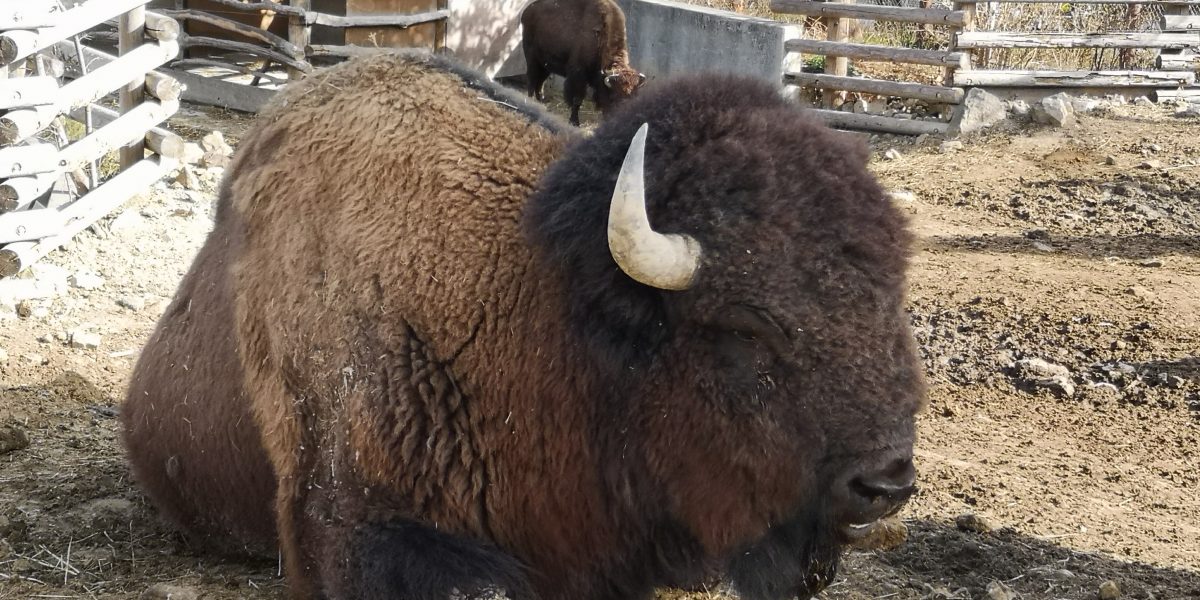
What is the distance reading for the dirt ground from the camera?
13.7 feet

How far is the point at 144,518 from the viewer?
176 inches

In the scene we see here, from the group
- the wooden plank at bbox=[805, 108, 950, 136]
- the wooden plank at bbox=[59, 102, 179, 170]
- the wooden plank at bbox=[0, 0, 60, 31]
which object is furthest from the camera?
the wooden plank at bbox=[805, 108, 950, 136]

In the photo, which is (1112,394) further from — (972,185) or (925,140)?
(925,140)

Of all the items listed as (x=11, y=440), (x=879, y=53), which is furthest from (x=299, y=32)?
(x=11, y=440)

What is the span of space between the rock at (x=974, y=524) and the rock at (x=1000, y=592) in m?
0.48

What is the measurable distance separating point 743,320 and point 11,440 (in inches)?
143

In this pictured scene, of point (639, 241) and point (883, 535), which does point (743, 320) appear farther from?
point (883, 535)

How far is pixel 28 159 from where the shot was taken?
22.0ft

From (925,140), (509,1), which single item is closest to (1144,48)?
(925,140)

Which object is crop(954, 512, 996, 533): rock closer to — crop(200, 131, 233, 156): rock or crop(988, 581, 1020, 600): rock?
crop(988, 581, 1020, 600): rock

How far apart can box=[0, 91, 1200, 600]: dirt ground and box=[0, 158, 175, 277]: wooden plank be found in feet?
0.49

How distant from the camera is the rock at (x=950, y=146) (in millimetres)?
12078

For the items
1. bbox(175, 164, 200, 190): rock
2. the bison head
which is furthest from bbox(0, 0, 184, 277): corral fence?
the bison head

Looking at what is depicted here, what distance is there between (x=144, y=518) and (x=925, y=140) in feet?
33.9
